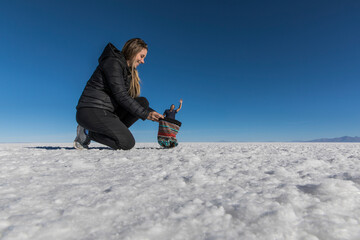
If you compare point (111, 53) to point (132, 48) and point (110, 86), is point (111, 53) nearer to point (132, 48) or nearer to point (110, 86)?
point (132, 48)

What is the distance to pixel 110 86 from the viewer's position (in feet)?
8.37

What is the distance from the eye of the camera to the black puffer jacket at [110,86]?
2.53 meters

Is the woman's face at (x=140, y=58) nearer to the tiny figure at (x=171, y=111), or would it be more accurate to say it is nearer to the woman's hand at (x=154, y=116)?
the woman's hand at (x=154, y=116)

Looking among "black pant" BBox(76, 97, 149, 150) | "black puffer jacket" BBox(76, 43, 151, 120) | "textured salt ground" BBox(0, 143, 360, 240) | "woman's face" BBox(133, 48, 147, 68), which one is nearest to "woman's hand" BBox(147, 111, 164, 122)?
"black puffer jacket" BBox(76, 43, 151, 120)

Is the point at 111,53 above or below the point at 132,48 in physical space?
below

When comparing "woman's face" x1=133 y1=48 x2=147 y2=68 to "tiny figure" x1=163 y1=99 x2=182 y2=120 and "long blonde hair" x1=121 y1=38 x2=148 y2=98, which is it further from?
"tiny figure" x1=163 y1=99 x2=182 y2=120

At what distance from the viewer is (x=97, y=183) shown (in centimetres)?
110

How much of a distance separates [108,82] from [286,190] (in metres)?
2.28

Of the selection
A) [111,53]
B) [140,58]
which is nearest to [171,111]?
[140,58]

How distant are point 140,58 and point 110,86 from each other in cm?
64

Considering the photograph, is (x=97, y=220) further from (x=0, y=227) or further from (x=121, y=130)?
(x=121, y=130)

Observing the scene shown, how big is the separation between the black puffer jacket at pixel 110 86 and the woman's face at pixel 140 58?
0.61 ft

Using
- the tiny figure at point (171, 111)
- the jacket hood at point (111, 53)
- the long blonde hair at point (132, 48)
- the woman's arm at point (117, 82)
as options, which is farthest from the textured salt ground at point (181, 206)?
the tiny figure at point (171, 111)

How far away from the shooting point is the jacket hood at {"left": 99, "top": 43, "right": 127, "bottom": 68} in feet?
8.48
